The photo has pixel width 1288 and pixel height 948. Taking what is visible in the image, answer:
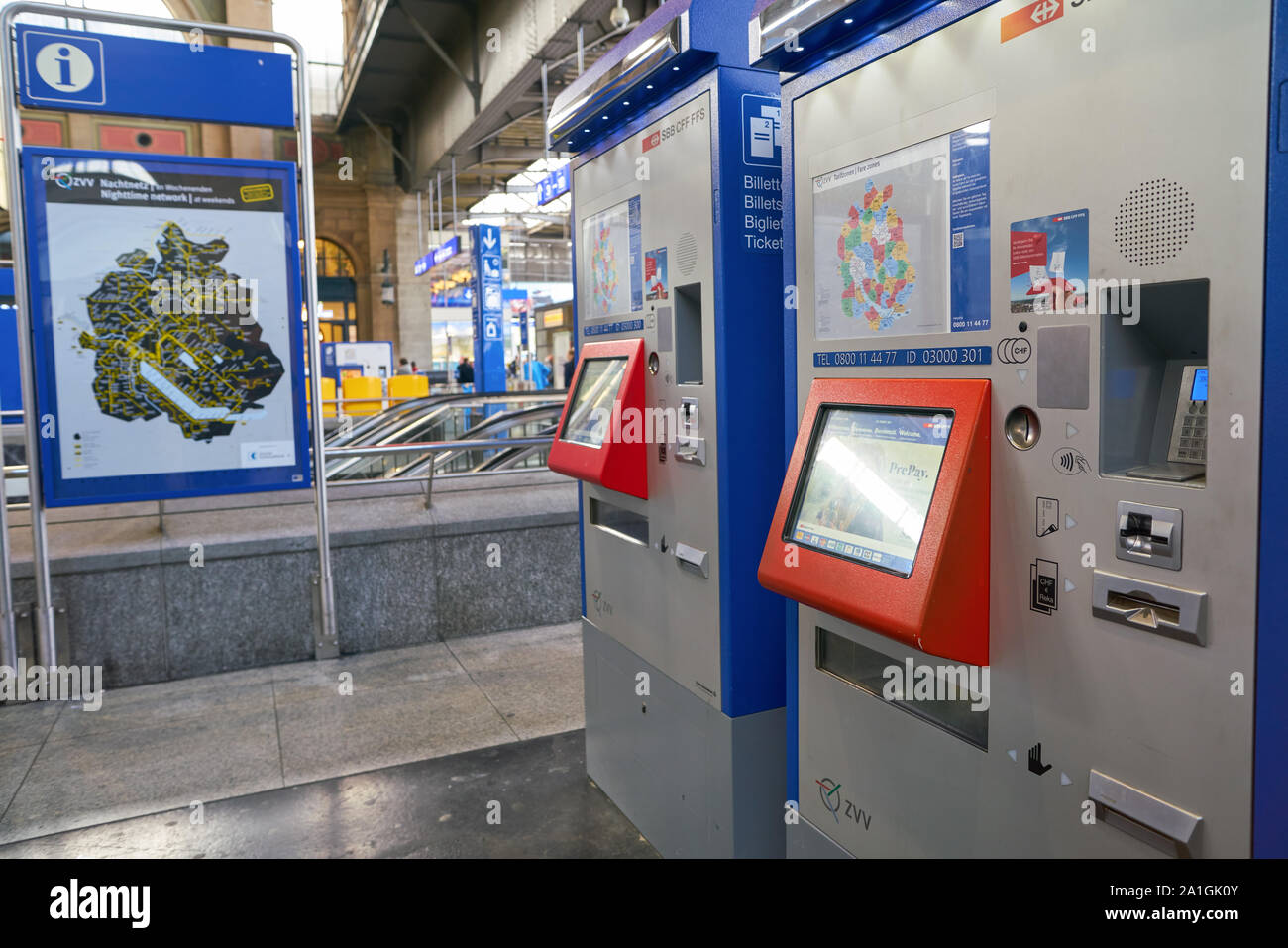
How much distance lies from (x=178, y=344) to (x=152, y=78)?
3.89ft

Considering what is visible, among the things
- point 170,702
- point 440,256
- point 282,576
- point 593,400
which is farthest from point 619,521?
point 440,256

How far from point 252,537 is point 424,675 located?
1.11 meters

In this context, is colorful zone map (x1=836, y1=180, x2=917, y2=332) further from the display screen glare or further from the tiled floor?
the tiled floor

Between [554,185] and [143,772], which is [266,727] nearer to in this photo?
[143,772]

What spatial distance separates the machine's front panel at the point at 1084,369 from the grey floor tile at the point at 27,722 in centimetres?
361

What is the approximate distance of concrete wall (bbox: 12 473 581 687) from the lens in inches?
177

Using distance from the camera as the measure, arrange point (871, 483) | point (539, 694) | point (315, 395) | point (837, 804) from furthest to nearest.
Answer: point (315, 395)
point (539, 694)
point (837, 804)
point (871, 483)

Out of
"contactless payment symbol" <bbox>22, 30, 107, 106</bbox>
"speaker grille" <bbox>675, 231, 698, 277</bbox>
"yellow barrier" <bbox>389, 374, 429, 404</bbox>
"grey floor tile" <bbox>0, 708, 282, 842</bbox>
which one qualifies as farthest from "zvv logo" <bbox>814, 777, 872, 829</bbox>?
"yellow barrier" <bbox>389, 374, 429, 404</bbox>

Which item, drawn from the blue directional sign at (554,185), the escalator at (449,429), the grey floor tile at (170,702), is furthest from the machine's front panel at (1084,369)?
the blue directional sign at (554,185)

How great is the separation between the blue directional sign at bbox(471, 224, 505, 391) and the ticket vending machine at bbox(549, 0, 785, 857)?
43.6ft

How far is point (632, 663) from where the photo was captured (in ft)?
10.5

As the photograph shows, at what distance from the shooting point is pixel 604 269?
10.4 ft
